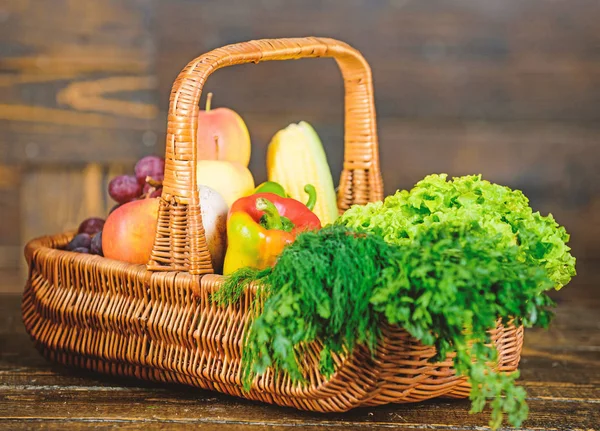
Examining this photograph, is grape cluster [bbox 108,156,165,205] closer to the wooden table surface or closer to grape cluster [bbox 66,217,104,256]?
grape cluster [bbox 66,217,104,256]

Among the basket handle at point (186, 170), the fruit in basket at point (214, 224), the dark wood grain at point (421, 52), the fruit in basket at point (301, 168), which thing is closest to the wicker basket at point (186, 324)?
the basket handle at point (186, 170)

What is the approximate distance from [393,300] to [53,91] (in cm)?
181

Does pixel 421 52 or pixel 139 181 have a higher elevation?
pixel 421 52

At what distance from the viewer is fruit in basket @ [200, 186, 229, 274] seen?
145 cm

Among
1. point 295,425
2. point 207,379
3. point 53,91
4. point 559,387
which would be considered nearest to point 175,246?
point 207,379

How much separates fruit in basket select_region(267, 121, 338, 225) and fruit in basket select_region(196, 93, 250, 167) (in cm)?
8

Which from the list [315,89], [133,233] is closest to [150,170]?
[133,233]

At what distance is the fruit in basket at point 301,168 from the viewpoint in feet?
5.69

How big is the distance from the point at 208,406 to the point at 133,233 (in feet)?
1.18

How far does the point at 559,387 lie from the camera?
4.78 ft

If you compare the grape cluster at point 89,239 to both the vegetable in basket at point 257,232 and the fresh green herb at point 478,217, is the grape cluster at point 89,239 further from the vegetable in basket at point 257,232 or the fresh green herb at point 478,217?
the fresh green herb at point 478,217

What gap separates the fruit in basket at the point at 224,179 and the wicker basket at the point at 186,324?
27 centimetres

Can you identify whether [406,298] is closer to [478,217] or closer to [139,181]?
[478,217]

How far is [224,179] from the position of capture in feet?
5.22
